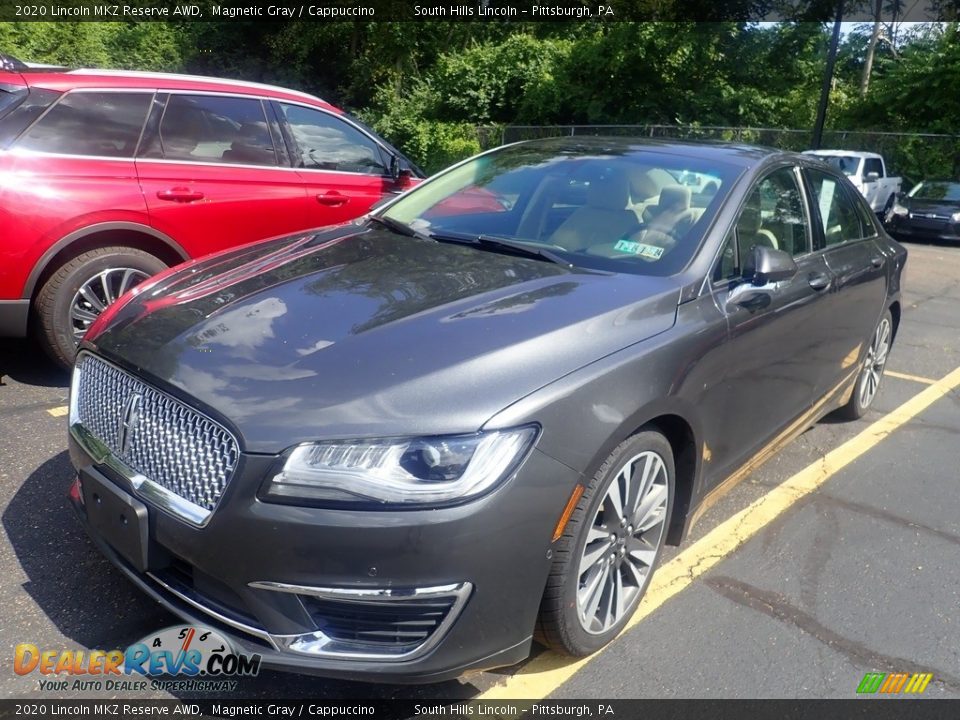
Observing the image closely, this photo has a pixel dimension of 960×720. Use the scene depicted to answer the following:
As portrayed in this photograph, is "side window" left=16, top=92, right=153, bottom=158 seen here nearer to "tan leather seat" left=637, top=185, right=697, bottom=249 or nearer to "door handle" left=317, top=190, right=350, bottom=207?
"door handle" left=317, top=190, right=350, bottom=207

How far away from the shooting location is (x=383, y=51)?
1224 inches

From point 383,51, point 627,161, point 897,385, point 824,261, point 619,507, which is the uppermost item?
point 383,51

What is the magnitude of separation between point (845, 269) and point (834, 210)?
0.41 meters

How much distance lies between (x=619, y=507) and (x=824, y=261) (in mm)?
1966

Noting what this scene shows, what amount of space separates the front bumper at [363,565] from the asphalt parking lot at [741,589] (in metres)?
0.40

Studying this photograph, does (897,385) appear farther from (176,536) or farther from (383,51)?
(383,51)

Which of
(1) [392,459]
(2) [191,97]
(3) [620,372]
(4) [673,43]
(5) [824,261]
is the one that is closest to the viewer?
(1) [392,459]

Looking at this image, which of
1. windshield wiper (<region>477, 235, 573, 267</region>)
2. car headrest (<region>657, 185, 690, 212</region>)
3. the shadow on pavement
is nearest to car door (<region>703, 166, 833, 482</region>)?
car headrest (<region>657, 185, 690, 212</region>)

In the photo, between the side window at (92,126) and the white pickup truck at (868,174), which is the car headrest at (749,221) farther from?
the white pickup truck at (868,174)

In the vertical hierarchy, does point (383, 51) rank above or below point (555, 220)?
above

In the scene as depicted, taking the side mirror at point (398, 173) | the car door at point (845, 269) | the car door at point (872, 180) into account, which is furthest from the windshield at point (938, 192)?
the side mirror at point (398, 173)

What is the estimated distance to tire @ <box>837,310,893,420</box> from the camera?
4794 mm

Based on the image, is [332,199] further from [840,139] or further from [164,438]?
[840,139]

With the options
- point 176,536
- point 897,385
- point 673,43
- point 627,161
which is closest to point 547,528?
point 176,536
